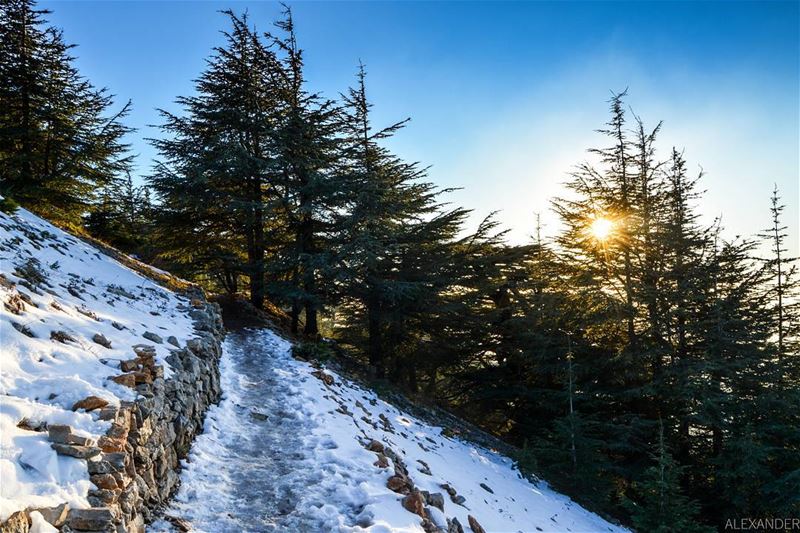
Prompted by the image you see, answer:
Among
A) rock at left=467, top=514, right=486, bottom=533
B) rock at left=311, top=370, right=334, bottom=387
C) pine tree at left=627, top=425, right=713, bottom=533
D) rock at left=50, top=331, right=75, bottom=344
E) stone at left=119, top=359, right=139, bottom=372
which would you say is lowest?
pine tree at left=627, top=425, right=713, bottom=533

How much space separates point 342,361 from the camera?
677 inches

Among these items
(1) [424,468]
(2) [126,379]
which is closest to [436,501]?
(1) [424,468]

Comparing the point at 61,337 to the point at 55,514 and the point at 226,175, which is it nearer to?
the point at 55,514

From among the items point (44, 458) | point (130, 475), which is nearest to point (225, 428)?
point (130, 475)

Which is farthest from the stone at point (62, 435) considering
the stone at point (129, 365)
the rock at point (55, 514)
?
the stone at point (129, 365)

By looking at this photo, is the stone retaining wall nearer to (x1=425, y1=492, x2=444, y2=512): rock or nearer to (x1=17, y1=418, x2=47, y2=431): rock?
(x1=17, y1=418, x2=47, y2=431): rock

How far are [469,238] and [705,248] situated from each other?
10081 millimetres

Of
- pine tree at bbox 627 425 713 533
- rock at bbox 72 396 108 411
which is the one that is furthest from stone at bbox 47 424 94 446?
pine tree at bbox 627 425 713 533

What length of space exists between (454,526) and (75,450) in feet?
17.0

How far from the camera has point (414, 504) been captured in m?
6.11

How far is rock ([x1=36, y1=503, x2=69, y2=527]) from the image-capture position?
3422 mm

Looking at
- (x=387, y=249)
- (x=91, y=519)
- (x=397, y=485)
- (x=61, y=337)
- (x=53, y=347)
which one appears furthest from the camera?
(x=387, y=249)

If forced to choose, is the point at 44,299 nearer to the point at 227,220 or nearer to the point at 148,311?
the point at 148,311

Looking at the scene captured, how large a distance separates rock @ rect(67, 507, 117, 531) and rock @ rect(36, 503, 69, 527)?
7 centimetres
